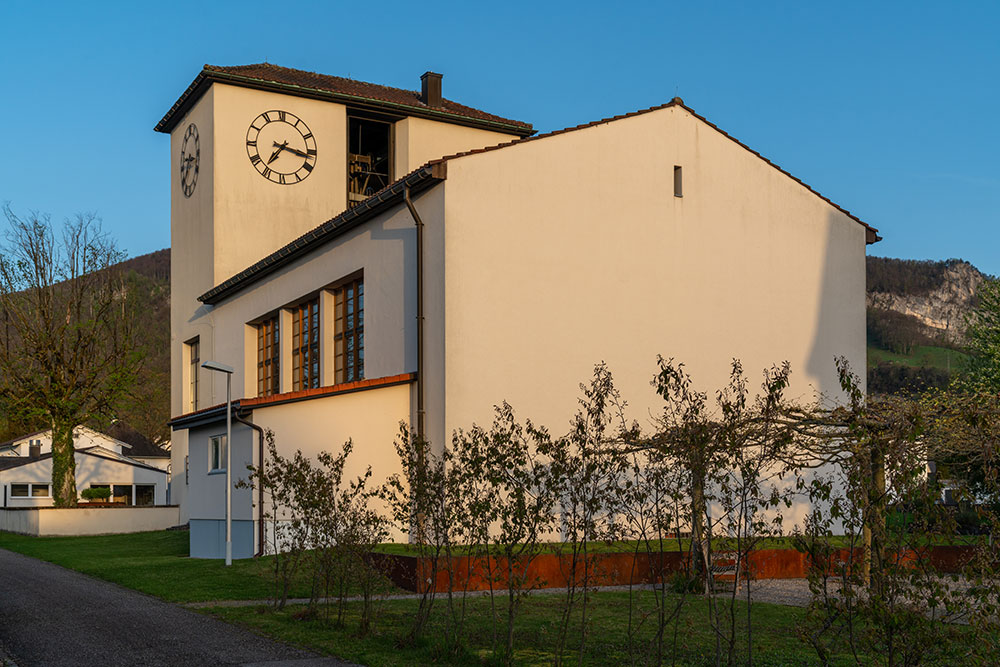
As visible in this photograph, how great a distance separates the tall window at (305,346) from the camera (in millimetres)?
26031

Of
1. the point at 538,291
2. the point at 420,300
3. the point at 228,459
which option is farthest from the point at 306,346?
the point at 538,291

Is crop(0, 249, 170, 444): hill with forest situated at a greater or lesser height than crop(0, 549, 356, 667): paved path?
greater

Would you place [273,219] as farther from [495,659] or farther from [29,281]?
[495,659]

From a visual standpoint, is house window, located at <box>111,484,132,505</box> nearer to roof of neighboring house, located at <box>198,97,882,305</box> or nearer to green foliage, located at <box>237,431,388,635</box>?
roof of neighboring house, located at <box>198,97,882,305</box>

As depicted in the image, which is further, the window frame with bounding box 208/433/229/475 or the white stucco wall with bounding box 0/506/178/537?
the white stucco wall with bounding box 0/506/178/537

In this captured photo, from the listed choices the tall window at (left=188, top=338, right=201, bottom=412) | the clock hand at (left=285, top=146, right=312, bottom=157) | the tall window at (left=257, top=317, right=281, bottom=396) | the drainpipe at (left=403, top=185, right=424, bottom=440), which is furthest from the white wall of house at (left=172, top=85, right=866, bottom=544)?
the tall window at (left=188, top=338, right=201, bottom=412)

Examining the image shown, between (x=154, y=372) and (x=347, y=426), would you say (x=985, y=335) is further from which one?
(x=154, y=372)

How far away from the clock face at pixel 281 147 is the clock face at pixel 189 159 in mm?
2634

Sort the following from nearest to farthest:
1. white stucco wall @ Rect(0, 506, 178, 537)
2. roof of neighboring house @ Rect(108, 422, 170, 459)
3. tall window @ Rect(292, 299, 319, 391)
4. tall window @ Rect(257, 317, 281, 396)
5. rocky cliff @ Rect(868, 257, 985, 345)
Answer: tall window @ Rect(292, 299, 319, 391), tall window @ Rect(257, 317, 281, 396), white stucco wall @ Rect(0, 506, 178, 537), roof of neighboring house @ Rect(108, 422, 170, 459), rocky cliff @ Rect(868, 257, 985, 345)

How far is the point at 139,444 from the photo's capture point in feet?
263

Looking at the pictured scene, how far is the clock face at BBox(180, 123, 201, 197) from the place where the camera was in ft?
114

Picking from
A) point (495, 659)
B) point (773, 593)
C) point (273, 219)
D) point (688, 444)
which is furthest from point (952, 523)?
point (273, 219)

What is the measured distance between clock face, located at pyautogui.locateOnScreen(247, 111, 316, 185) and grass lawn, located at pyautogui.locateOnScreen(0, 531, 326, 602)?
12.7m

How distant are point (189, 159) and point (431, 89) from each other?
9359mm
